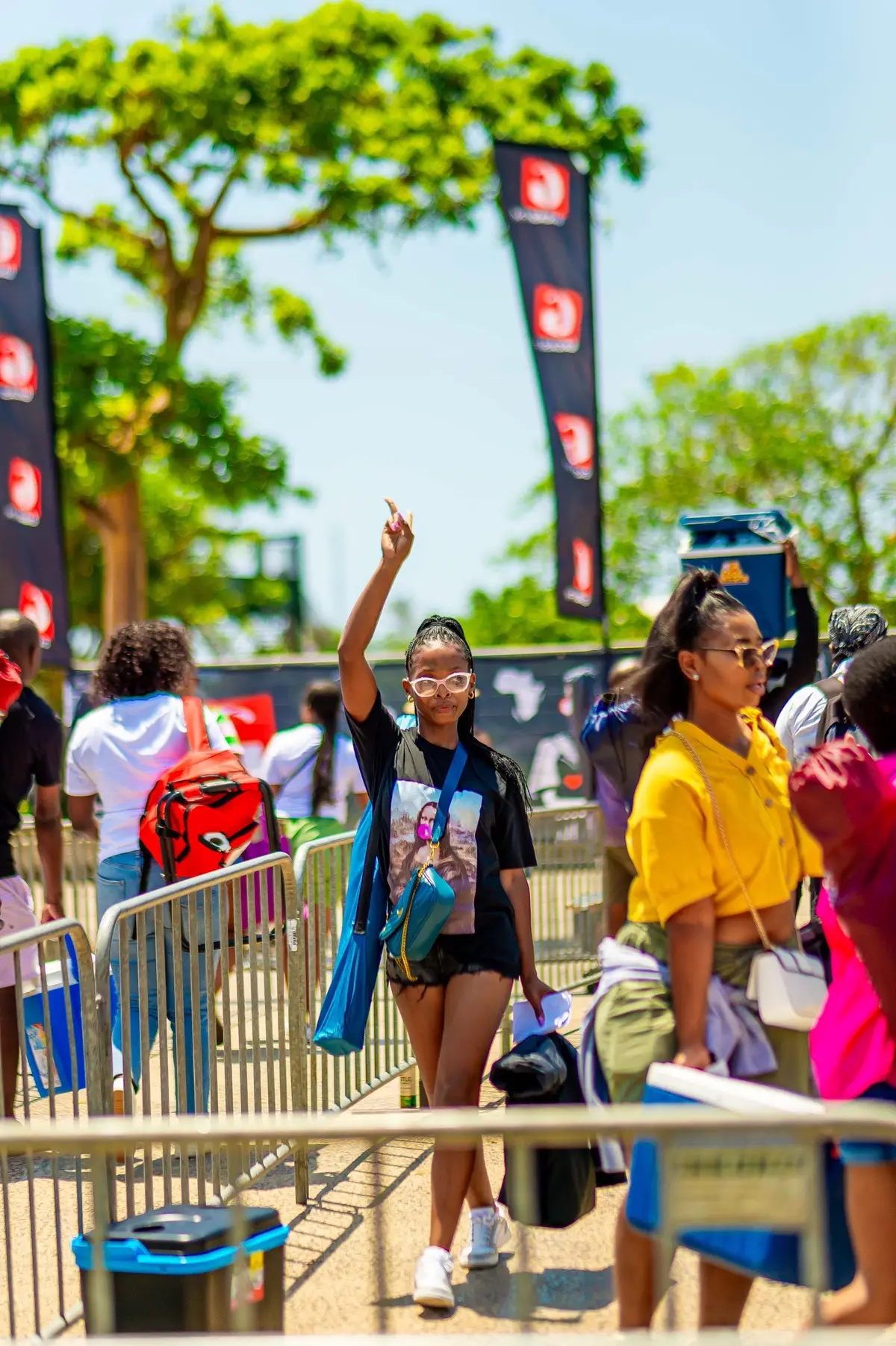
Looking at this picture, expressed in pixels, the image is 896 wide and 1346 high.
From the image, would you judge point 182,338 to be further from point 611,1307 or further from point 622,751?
point 611,1307

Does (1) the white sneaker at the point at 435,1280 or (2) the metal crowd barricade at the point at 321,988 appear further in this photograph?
(2) the metal crowd barricade at the point at 321,988

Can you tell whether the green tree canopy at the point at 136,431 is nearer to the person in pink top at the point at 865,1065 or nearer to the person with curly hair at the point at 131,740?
the person with curly hair at the point at 131,740

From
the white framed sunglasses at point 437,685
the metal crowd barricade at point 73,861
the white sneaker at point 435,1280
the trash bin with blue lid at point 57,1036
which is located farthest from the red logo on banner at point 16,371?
the white sneaker at point 435,1280

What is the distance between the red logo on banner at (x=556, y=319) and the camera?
12.8 m

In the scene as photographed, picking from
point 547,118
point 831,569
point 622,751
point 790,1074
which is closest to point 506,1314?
point 790,1074

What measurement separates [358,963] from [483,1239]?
0.91m

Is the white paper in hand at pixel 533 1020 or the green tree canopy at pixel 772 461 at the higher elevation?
the green tree canopy at pixel 772 461

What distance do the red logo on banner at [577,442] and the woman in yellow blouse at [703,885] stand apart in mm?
9701

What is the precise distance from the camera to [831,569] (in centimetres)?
3111

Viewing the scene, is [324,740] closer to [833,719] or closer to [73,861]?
[73,861]

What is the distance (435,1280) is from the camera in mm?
3961

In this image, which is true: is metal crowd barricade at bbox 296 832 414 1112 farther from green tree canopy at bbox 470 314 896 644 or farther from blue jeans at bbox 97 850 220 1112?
green tree canopy at bbox 470 314 896 644

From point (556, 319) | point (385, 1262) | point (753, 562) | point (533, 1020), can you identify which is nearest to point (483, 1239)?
point (385, 1262)

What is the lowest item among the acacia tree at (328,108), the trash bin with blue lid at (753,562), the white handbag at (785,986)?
the white handbag at (785,986)
